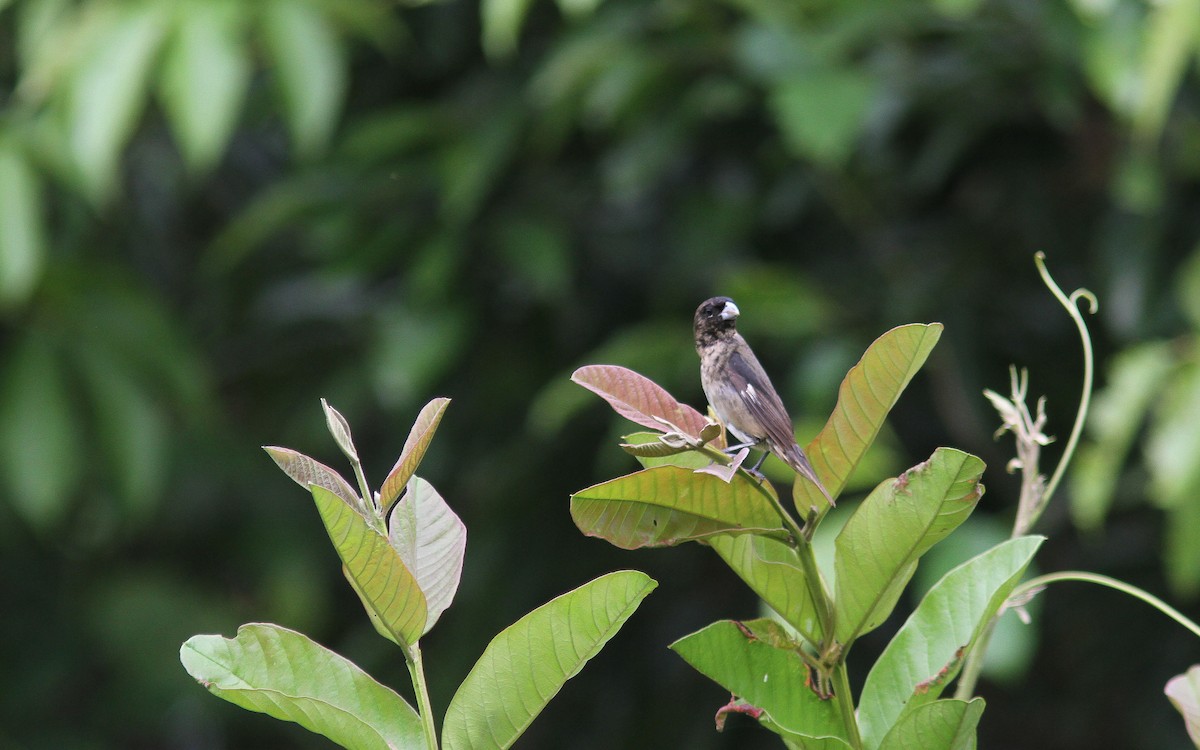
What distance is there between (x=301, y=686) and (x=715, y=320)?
0.62 metres

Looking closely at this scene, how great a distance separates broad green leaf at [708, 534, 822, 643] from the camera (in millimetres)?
821

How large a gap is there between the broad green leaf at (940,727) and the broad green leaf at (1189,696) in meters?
0.18

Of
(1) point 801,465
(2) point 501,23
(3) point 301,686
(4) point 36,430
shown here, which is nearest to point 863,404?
(1) point 801,465

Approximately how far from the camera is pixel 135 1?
251 centimetres

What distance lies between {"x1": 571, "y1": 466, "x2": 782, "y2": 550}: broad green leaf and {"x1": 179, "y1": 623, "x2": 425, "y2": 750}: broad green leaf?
0.16 metres

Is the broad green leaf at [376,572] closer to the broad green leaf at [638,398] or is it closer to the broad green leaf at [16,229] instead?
the broad green leaf at [638,398]

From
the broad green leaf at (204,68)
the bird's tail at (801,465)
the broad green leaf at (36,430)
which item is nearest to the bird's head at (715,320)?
the bird's tail at (801,465)

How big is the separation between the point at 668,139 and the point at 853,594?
1933mm

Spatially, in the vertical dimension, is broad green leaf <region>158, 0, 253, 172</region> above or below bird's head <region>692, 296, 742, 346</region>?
above

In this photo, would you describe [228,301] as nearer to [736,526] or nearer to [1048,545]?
[1048,545]

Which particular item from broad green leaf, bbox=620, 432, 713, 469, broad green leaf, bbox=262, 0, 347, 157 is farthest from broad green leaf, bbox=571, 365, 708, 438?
broad green leaf, bbox=262, 0, 347, 157

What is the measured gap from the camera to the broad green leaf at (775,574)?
→ 0.82m

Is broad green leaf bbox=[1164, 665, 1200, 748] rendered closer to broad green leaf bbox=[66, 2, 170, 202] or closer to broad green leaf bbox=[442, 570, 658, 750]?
broad green leaf bbox=[442, 570, 658, 750]

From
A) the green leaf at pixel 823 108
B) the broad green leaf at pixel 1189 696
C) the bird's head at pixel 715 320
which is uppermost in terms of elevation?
the green leaf at pixel 823 108
